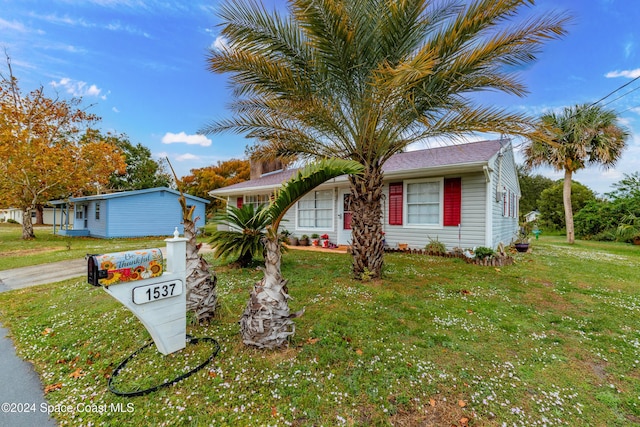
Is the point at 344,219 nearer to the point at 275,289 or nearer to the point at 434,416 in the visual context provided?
the point at 275,289

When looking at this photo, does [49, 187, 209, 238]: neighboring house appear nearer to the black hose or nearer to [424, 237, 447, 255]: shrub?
[424, 237, 447, 255]: shrub

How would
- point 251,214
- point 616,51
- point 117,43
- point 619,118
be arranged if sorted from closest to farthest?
point 251,214
point 117,43
point 616,51
point 619,118

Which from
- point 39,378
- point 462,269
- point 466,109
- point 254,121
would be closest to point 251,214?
point 254,121

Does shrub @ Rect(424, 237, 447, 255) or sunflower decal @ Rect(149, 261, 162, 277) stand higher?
sunflower decal @ Rect(149, 261, 162, 277)

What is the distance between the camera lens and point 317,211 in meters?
11.7

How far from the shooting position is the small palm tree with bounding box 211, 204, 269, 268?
6227mm

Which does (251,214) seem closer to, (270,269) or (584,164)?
(270,269)

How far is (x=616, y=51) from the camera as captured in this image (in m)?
9.67

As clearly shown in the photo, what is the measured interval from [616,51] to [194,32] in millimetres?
14729

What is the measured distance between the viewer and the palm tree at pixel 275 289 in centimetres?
266

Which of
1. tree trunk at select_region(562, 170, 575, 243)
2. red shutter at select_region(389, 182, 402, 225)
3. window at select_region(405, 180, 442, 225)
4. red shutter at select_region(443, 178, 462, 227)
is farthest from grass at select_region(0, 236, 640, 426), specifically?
tree trunk at select_region(562, 170, 575, 243)

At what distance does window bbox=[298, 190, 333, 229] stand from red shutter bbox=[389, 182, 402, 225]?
2602 millimetres

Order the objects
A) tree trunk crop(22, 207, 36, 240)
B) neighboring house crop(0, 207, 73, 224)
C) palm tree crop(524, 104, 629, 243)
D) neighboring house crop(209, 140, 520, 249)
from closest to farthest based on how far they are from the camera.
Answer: neighboring house crop(209, 140, 520, 249) < palm tree crop(524, 104, 629, 243) < tree trunk crop(22, 207, 36, 240) < neighboring house crop(0, 207, 73, 224)

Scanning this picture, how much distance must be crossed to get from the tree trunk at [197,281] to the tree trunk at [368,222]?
3023 millimetres
